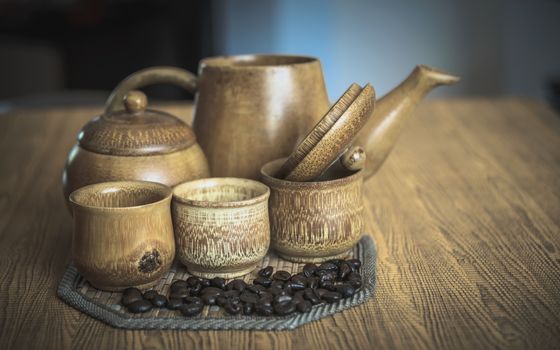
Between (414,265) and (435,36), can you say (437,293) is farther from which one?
(435,36)

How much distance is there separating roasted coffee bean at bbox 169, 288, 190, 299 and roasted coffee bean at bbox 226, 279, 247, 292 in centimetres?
5

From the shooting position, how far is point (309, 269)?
3.10 feet

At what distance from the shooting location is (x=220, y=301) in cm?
85

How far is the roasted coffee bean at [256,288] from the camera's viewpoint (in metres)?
0.88

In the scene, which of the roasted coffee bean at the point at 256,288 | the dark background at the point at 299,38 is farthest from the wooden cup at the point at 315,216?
the dark background at the point at 299,38

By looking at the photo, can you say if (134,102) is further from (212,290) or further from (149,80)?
(212,290)

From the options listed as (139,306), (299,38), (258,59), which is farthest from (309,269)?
(299,38)

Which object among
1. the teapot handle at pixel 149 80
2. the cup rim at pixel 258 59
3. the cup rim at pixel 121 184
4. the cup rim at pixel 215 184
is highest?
the cup rim at pixel 258 59

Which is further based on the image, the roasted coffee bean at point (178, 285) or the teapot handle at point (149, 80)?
the teapot handle at point (149, 80)

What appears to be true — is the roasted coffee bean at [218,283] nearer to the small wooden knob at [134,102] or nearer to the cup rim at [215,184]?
the cup rim at [215,184]

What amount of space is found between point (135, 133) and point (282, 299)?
324 mm

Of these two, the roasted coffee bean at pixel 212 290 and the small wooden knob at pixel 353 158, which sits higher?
the small wooden knob at pixel 353 158

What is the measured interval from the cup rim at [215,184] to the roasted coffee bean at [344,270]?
134 millimetres

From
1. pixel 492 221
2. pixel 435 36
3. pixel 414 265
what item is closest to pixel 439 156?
pixel 492 221
